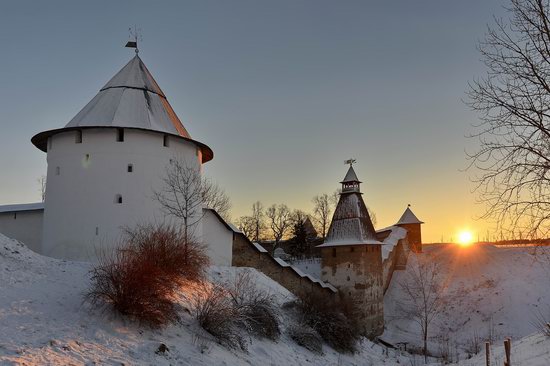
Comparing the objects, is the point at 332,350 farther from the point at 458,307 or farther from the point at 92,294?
the point at 458,307

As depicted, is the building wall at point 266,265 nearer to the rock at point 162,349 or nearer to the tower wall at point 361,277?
the tower wall at point 361,277

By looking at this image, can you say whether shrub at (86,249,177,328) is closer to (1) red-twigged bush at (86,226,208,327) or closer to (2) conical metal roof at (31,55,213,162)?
(1) red-twigged bush at (86,226,208,327)

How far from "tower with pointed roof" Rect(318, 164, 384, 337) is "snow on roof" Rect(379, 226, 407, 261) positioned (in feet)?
8.13

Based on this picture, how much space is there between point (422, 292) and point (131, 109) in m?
16.8

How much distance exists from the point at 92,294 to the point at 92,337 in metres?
1.27

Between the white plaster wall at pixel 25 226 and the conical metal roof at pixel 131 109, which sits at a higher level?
the conical metal roof at pixel 131 109

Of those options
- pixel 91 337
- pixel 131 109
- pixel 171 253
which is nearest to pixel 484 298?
pixel 171 253

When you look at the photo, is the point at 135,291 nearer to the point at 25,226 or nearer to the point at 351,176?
the point at 25,226

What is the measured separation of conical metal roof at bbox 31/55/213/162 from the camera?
53.0 ft

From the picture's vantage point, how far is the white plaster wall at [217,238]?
1925 centimetres

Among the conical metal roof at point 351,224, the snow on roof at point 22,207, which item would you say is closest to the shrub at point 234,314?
the snow on roof at point 22,207

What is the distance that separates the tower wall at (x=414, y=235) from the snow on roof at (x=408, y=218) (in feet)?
0.70

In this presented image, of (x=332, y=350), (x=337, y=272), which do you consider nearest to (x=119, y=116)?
(x=332, y=350)

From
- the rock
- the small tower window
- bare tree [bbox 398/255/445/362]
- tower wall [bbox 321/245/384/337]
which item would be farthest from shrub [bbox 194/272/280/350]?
bare tree [bbox 398/255/445/362]
